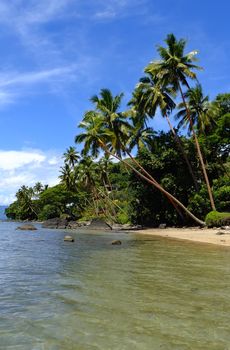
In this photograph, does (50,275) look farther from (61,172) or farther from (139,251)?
(61,172)

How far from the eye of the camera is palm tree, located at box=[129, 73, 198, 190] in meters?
34.1

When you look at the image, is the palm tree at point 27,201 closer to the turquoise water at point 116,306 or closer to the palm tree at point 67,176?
the palm tree at point 67,176

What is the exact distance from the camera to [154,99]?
33.8 m

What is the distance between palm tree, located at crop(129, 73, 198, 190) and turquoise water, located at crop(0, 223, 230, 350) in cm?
2157

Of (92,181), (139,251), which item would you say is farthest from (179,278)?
(92,181)

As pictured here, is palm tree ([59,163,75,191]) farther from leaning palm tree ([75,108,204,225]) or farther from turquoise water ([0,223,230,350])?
turquoise water ([0,223,230,350])

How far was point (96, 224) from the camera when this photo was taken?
4781 centimetres

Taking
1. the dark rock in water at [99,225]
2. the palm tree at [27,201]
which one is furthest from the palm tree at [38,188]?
the dark rock in water at [99,225]

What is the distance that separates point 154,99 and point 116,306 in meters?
27.7

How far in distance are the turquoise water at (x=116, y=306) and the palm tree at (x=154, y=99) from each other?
70.8 ft

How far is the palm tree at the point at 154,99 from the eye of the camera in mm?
34094

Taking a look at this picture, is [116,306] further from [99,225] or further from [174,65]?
[99,225]

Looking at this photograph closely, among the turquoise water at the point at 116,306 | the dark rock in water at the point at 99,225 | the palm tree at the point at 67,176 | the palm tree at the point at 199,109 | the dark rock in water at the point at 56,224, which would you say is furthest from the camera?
the palm tree at the point at 67,176

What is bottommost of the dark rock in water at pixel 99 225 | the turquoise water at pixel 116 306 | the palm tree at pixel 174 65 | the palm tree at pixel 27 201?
the turquoise water at pixel 116 306
